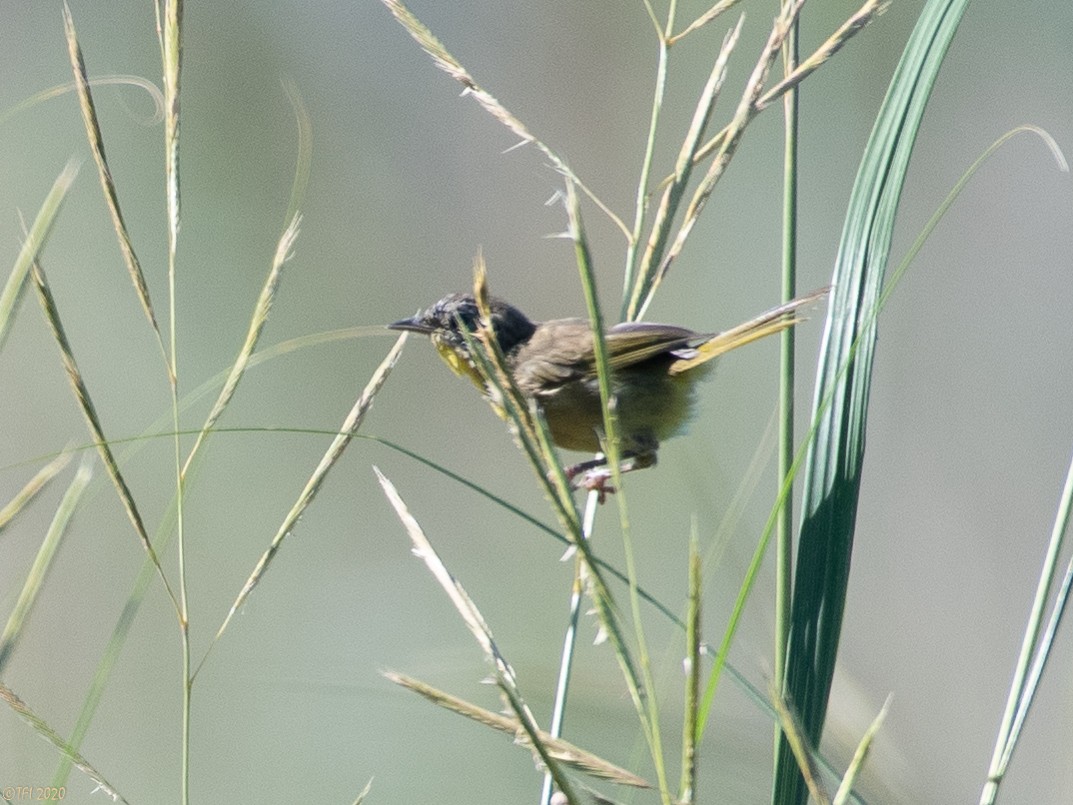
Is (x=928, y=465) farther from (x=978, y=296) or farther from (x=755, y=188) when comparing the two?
(x=755, y=188)

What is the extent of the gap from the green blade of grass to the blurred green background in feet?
11.1

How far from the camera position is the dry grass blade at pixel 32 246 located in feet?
3.68

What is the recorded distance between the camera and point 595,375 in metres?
2.79

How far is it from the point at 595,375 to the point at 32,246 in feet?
5.87

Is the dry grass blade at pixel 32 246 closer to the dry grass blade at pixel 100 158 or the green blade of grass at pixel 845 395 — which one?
the dry grass blade at pixel 100 158

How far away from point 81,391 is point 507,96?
5.70m

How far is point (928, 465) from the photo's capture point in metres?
5.50

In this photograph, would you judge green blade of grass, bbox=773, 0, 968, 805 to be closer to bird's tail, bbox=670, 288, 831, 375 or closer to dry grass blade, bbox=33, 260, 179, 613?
bird's tail, bbox=670, 288, 831, 375

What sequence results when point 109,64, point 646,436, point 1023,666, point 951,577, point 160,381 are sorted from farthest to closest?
1. point 109,64
2. point 160,381
3. point 951,577
4. point 646,436
5. point 1023,666

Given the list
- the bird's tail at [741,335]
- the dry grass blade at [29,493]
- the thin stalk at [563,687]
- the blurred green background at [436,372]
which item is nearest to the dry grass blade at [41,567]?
the dry grass blade at [29,493]

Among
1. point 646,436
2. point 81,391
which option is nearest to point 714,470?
point 81,391

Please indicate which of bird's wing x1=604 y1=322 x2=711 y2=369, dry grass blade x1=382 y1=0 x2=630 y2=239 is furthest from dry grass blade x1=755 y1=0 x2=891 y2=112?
bird's wing x1=604 y1=322 x2=711 y2=369

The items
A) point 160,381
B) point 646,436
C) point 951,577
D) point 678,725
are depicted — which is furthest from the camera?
point 160,381

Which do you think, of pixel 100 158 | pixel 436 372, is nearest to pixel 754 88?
pixel 100 158
